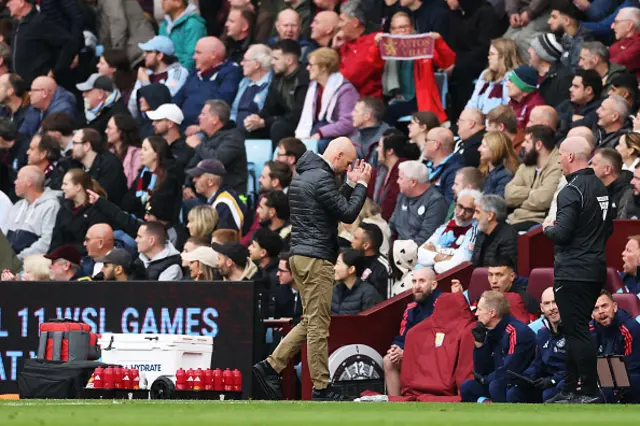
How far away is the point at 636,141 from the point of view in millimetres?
16031

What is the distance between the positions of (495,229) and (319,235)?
3295 mm

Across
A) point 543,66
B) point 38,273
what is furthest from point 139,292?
point 543,66

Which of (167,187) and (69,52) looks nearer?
(167,187)

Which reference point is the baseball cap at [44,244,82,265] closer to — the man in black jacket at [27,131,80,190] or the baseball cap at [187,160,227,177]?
the baseball cap at [187,160,227,177]

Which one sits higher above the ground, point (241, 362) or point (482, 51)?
point (482, 51)

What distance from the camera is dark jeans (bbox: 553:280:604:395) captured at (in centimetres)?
1211

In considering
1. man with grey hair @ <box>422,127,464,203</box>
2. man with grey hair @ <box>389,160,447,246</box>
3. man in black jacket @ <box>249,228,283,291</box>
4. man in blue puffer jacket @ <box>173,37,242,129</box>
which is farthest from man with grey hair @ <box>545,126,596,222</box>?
man in blue puffer jacket @ <box>173,37,242,129</box>

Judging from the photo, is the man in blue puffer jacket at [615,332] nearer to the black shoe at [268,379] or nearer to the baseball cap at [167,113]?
the black shoe at [268,379]

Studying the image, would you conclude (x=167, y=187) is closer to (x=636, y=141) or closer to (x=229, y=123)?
(x=229, y=123)

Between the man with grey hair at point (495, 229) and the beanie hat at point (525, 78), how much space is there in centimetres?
260

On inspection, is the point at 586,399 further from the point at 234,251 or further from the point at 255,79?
the point at 255,79

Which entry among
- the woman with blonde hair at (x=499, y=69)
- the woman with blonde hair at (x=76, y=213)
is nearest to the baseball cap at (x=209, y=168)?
the woman with blonde hair at (x=76, y=213)

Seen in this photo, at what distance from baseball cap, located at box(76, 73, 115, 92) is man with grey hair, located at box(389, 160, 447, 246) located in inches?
248

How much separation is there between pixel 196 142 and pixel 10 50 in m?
4.95
